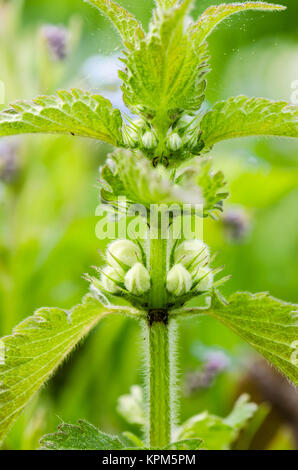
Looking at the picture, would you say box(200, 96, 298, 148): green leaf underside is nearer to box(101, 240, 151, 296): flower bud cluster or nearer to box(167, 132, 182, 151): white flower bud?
box(167, 132, 182, 151): white flower bud

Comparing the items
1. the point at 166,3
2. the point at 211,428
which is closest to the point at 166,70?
the point at 166,3

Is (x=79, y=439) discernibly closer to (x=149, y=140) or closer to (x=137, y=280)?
(x=137, y=280)

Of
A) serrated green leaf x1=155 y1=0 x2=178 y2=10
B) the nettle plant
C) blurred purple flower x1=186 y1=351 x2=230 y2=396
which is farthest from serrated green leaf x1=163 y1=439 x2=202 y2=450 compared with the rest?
blurred purple flower x1=186 y1=351 x2=230 y2=396

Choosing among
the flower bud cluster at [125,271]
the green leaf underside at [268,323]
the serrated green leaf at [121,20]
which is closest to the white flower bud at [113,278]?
the flower bud cluster at [125,271]

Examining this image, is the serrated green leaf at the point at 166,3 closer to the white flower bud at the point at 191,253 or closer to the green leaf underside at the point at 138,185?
the green leaf underside at the point at 138,185
